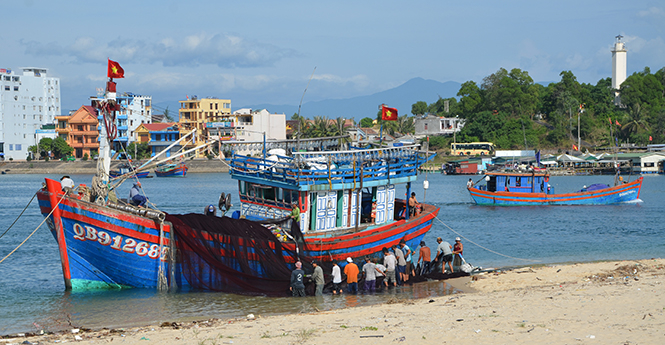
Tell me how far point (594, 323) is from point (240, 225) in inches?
342

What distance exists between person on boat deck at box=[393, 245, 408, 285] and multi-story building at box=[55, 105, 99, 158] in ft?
314

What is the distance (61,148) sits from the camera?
4035 inches

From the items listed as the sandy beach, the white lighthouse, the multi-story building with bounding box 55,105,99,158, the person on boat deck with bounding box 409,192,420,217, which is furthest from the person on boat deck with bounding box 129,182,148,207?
the white lighthouse

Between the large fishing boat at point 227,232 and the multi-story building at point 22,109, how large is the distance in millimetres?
105255

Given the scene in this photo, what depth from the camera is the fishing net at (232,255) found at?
15.8 meters

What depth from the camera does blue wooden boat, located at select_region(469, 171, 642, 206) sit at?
4316cm

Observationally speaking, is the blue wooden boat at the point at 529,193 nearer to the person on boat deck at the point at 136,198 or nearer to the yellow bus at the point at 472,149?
A: the person on boat deck at the point at 136,198

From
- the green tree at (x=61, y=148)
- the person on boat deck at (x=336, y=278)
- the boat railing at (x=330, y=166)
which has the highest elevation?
the green tree at (x=61, y=148)

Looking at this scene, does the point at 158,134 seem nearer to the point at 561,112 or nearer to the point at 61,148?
the point at 61,148

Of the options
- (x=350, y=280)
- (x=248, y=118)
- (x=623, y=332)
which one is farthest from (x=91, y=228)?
(x=248, y=118)

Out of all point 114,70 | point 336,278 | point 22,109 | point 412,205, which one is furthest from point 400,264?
point 22,109

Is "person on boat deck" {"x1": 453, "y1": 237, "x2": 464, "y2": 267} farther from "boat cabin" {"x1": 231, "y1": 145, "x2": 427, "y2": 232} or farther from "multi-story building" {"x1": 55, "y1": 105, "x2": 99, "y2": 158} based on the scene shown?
"multi-story building" {"x1": 55, "y1": 105, "x2": 99, "y2": 158}

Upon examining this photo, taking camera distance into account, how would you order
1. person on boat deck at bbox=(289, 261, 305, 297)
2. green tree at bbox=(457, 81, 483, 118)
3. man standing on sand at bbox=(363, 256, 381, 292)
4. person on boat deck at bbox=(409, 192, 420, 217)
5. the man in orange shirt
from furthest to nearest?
green tree at bbox=(457, 81, 483, 118)
person on boat deck at bbox=(409, 192, 420, 217)
man standing on sand at bbox=(363, 256, 381, 292)
the man in orange shirt
person on boat deck at bbox=(289, 261, 305, 297)

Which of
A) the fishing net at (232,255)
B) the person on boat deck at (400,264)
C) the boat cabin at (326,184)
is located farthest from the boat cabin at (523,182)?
the fishing net at (232,255)
